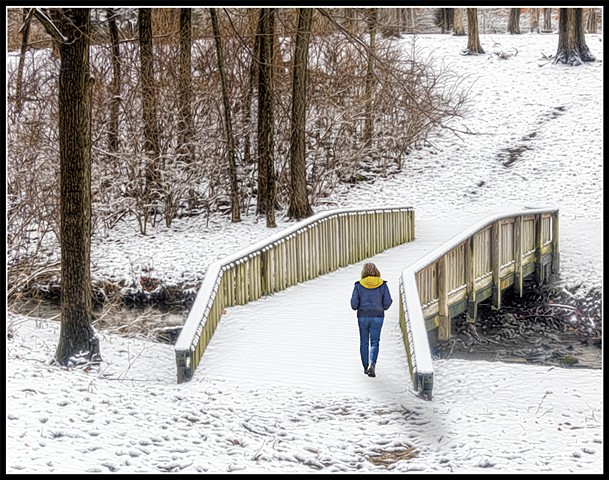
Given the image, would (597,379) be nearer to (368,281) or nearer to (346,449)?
(368,281)

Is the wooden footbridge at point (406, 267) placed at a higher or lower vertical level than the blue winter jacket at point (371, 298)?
lower

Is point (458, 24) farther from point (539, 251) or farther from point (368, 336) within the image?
point (368, 336)

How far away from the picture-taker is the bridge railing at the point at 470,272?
11359mm

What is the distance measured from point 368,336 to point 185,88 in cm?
1408

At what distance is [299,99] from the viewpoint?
20734 millimetres

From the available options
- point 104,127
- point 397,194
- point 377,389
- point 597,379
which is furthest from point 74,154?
point 397,194

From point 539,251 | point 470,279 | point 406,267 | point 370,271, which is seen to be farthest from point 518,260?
point 370,271

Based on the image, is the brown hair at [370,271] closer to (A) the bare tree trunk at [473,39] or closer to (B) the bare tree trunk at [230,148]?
(B) the bare tree trunk at [230,148]

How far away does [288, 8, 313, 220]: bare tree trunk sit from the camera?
2003 cm

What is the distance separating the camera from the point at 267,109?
2131 centimetres

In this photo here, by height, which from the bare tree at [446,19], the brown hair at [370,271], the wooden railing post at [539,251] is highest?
the bare tree at [446,19]

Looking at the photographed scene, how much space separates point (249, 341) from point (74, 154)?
3486 millimetres

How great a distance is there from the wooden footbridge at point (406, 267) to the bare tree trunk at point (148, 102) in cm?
659

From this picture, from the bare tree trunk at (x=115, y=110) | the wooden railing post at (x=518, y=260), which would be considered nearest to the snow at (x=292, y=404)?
the wooden railing post at (x=518, y=260)
